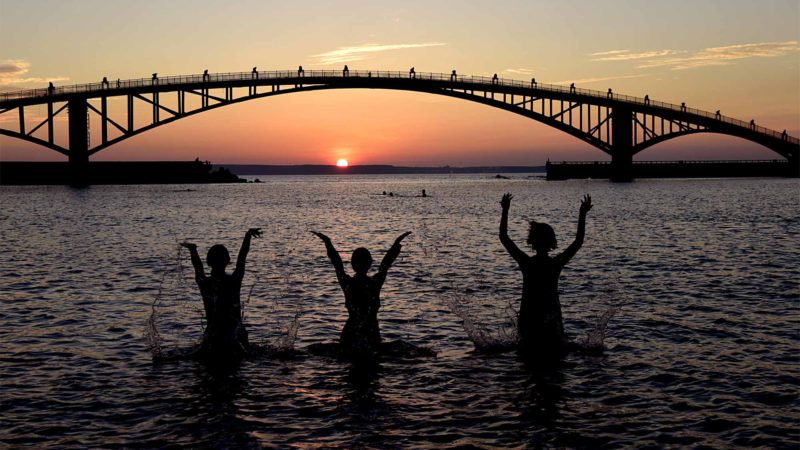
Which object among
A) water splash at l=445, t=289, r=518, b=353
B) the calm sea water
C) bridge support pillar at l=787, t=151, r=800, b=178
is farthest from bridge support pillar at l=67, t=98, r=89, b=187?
bridge support pillar at l=787, t=151, r=800, b=178

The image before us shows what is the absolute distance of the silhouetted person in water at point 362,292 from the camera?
9.87m

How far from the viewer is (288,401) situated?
9125 mm

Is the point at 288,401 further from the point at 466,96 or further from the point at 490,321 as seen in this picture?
the point at 466,96

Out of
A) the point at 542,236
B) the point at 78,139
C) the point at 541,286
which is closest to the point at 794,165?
the point at 78,139

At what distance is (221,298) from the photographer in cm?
1027

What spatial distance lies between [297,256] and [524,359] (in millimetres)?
17671

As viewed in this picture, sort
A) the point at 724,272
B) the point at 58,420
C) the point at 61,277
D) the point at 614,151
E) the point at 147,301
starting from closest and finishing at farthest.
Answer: the point at 58,420, the point at 147,301, the point at 61,277, the point at 724,272, the point at 614,151

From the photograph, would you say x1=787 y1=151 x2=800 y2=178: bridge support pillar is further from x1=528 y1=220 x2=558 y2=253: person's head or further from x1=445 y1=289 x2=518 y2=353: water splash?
x1=528 y1=220 x2=558 y2=253: person's head

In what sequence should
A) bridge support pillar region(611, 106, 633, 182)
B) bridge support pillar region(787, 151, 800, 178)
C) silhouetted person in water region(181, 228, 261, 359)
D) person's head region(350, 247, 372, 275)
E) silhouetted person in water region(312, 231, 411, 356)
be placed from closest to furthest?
person's head region(350, 247, 372, 275)
silhouetted person in water region(312, 231, 411, 356)
silhouetted person in water region(181, 228, 261, 359)
bridge support pillar region(611, 106, 633, 182)
bridge support pillar region(787, 151, 800, 178)

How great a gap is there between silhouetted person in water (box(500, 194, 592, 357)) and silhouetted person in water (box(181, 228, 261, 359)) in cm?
352

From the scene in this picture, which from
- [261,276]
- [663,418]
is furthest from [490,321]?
[261,276]

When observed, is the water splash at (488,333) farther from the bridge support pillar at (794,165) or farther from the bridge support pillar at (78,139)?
the bridge support pillar at (794,165)

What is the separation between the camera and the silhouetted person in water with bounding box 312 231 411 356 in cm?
987

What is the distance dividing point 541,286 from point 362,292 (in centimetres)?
242
